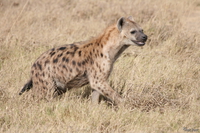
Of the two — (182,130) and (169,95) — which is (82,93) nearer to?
(169,95)

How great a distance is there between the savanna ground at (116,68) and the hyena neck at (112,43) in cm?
50

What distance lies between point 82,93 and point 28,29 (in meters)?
2.48

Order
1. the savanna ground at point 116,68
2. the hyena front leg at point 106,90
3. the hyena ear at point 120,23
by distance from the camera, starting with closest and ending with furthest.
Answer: the savanna ground at point 116,68 → the hyena front leg at point 106,90 → the hyena ear at point 120,23

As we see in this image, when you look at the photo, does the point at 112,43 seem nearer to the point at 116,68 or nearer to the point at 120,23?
the point at 120,23

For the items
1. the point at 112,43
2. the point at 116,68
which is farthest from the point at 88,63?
the point at 116,68

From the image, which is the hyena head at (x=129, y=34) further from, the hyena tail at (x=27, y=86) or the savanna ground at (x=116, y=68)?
the hyena tail at (x=27, y=86)

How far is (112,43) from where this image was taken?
4.65m

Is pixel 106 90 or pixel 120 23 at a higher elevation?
pixel 120 23

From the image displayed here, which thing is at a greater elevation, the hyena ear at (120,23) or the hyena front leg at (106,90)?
the hyena ear at (120,23)

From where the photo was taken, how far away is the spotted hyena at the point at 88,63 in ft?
15.1

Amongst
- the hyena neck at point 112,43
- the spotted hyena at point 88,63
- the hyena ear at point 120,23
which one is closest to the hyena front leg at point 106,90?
the spotted hyena at point 88,63

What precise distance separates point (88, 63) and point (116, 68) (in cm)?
105

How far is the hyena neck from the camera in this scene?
15.3 feet

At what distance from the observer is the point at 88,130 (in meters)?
3.86
